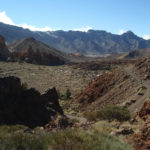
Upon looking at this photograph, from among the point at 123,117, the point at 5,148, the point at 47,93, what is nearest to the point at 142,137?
the point at 5,148

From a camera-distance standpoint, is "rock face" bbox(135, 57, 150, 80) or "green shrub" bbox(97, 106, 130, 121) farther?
"rock face" bbox(135, 57, 150, 80)

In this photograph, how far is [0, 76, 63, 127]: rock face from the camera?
14.4 meters

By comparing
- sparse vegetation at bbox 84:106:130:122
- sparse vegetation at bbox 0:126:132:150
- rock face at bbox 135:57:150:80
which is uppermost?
rock face at bbox 135:57:150:80

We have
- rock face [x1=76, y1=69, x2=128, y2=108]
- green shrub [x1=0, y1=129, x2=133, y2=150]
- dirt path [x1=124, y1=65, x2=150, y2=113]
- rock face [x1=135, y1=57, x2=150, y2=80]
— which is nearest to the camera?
green shrub [x1=0, y1=129, x2=133, y2=150]

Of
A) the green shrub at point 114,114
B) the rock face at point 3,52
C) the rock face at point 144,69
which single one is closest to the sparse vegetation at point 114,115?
the green shrub at point 114,114

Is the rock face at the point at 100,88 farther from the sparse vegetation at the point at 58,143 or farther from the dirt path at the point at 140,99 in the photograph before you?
the sparse vegetation at the point at 58,143

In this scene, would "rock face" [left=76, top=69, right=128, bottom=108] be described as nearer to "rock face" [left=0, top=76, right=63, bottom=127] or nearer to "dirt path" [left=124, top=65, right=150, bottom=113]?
"dirt path" [left=124, top=65, right=150, bottom=113]

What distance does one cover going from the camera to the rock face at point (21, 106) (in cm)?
1436

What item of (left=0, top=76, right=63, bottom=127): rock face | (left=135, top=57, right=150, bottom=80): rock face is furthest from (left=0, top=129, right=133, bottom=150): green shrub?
(left=135, top=57, right=150, bottom=80): rock face

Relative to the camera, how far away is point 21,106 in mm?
15664

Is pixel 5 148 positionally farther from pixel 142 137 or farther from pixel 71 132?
pixel 142 137

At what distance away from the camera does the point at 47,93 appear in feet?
63.7

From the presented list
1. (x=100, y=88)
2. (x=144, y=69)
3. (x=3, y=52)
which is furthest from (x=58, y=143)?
(x=3, y=52)

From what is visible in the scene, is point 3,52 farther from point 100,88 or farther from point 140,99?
point 140,99
